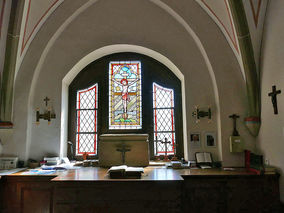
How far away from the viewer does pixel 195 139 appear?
560 cm

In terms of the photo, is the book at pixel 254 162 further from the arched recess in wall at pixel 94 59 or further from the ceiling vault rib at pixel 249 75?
the arched recess in wall at pixel 94 59

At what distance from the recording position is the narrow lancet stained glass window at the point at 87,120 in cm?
629

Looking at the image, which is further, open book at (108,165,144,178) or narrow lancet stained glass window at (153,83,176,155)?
narrow lancet stained glass window at (153,83,176,155)

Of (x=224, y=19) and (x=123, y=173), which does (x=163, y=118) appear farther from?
(x=224, y=19)

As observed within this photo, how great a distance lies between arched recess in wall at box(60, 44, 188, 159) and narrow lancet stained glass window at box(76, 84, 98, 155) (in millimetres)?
314

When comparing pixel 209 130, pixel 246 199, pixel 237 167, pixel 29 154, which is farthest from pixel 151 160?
pixel 29 154

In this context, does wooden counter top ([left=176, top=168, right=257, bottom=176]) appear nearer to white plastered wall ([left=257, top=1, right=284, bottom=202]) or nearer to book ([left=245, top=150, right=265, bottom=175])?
book ([left=245, top=150, right=265, bottom=175])

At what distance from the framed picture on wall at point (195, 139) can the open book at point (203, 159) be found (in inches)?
7.3

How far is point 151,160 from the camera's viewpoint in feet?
19.8

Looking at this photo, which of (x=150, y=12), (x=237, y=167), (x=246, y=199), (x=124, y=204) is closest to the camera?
(x=124, y=204)

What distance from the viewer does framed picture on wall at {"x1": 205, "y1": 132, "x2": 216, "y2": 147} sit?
5555 millimetres

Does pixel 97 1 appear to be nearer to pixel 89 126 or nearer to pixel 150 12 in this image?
pixel 150 12

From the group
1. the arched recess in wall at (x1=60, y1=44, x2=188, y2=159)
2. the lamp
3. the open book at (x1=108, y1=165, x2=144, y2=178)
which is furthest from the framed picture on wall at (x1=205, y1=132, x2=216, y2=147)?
the open book at (x1=108, y1=165, x2=144, y2=178)

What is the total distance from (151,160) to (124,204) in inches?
86.1
